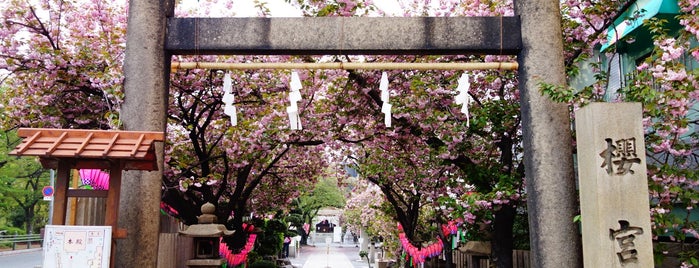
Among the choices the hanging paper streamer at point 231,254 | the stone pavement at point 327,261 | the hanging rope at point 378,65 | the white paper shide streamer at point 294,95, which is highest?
the hanging rope at point 378,65

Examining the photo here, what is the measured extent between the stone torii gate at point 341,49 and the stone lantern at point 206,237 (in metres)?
3.66

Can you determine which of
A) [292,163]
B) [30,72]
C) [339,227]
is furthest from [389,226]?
[339,227]

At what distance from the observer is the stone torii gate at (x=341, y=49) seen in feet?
21.0

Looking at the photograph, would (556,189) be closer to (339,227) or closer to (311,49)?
(311,49)

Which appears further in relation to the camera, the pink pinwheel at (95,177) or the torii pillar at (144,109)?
the pink pinwheel at (95,177)

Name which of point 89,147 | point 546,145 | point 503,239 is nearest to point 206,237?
point 89,147

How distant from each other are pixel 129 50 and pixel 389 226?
20.7 m

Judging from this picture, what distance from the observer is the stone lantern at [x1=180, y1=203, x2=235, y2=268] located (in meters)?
10.2

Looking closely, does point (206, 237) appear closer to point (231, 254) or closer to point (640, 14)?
point (231, 254)

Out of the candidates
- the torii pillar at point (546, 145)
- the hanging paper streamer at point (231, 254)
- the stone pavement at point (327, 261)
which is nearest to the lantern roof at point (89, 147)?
→ the torii pillar at point (546, 145)

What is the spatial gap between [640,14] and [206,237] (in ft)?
27.7

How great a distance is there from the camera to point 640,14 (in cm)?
873

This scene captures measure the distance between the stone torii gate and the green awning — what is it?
152 cm

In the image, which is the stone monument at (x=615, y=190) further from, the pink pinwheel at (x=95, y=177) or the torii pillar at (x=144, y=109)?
the pink pinwheel at (x=95, y=177)
